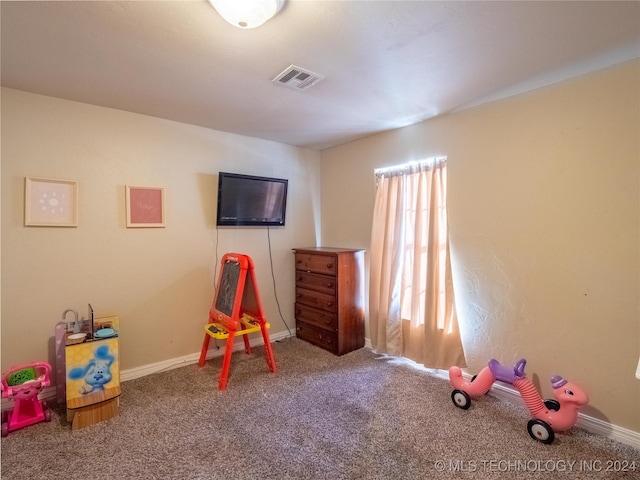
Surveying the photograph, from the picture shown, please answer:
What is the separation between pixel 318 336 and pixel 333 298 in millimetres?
507

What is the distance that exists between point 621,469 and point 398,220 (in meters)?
2.08

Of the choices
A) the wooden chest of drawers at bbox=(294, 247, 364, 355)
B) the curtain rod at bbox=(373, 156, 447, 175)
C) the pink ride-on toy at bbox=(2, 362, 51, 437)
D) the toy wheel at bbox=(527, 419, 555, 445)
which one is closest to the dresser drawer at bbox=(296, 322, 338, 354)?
the wooden chest of drawers at bbox=(294, 247, 364, 355)

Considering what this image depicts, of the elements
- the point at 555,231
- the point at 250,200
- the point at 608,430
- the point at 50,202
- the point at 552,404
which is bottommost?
the point at 608,430

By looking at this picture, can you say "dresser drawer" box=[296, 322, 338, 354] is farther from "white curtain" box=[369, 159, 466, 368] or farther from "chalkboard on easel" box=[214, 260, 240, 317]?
"chalkboard on easel" box=[214, 260, 240, 317]

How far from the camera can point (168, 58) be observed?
67.4 inches

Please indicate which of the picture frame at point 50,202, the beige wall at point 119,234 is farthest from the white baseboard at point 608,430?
the picture frame at point 50,202

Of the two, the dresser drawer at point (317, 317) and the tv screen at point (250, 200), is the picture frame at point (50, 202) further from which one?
the dresser drawer at point (317, 317)

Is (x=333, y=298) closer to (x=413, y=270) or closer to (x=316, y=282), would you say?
(x=316, y=282)

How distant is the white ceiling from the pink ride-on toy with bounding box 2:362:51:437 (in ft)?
6.39

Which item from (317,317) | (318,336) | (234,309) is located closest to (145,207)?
(234,309)

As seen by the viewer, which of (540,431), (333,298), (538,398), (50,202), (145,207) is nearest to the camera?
(540,431)

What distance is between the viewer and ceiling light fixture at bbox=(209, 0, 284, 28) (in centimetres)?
124

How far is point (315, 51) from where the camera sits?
65.1 inches

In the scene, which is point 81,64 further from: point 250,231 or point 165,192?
point 250,231
